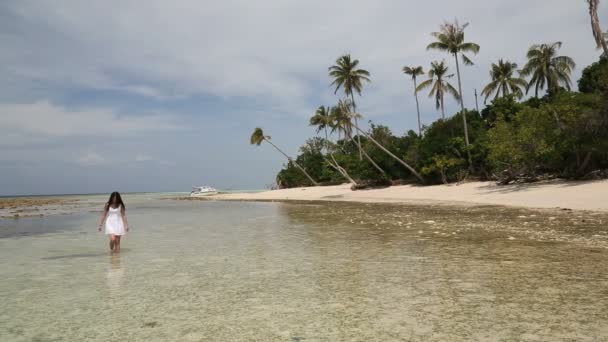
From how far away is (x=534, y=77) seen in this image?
53.6 metres

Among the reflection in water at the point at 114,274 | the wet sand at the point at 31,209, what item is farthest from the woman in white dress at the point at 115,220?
the wet sand at the point at 31,209

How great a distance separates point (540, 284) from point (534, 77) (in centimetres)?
5629

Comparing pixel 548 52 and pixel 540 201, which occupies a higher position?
pixel 548 52

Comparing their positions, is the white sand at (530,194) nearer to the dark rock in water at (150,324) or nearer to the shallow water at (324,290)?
the shallow water at (324,290)

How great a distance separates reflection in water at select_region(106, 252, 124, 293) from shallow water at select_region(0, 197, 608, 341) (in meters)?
0.04

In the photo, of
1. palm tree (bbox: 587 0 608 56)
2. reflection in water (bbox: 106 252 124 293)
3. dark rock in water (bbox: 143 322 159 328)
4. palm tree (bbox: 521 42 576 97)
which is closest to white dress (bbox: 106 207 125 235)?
reflection in water (bbox: 106 252 124 293)

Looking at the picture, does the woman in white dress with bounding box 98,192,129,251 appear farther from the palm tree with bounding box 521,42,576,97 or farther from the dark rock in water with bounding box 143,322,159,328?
the palm tree with bounding box 521,42,576,97

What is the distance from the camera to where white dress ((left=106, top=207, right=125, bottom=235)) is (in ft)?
36.1

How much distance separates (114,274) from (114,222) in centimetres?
338

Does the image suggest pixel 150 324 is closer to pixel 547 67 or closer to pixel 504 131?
pixel 504 131

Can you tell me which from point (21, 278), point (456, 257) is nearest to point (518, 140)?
point (456, 257)

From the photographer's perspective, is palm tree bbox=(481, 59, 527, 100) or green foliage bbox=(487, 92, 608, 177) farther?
palm tree bbox=(481, 59, 527, 100)

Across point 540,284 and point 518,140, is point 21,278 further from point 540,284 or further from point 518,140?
point 518,140

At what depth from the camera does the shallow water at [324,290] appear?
14.8 feet
